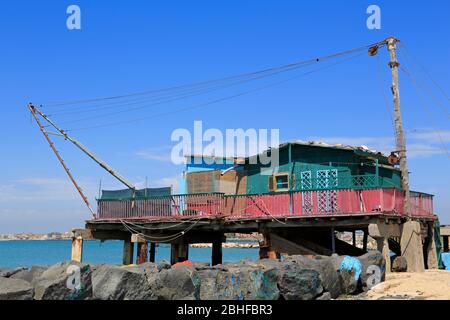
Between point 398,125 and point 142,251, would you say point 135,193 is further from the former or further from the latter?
point 398,125

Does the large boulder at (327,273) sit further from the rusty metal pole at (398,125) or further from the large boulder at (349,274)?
the rusty metal pole at (398,125)

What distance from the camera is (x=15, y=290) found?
923 cm

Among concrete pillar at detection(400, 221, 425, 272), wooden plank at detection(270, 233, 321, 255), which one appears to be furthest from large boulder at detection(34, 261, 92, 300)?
concrete pillar at detection(400, 221, 425, 272)

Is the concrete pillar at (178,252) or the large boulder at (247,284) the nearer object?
the large boulder at (247,284)

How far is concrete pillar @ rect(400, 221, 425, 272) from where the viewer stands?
870 inches

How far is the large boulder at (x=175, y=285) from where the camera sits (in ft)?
37.4

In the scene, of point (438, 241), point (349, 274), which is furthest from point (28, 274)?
point (438, 241)

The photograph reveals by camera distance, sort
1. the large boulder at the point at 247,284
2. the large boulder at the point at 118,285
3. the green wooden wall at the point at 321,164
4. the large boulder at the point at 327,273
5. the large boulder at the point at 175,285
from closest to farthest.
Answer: the large boulder at the point at 118,285
the large boulder at the point at 175,285
the large boulder at the point at 247,284
the large boulder at the point at 327,273
the green wooden wall at the point at 321,164

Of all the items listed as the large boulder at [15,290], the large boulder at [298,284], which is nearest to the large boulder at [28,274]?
the large boulder at [15,290]

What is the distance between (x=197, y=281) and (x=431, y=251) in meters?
20.1

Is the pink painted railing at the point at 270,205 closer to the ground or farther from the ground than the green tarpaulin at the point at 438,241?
farther from the ground

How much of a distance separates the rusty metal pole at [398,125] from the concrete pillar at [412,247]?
2.46 ft
